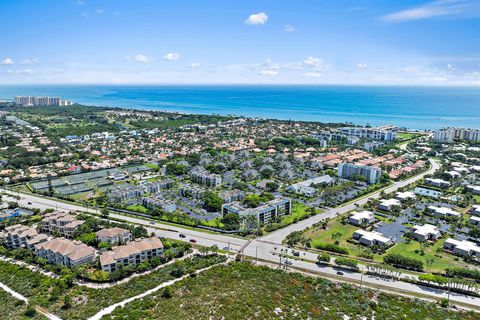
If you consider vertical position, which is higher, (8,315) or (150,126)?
(150,126)

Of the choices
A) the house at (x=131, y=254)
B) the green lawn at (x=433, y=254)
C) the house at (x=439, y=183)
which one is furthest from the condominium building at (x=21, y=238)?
the house at (x=439, y=183)

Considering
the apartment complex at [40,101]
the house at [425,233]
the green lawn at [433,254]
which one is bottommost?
the green lawn at [433,254]

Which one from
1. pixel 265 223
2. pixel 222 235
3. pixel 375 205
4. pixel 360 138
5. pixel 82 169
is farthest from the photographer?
pixel 360 138

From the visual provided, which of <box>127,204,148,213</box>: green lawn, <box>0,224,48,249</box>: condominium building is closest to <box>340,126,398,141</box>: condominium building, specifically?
<box>127,204,148,213</box>: green lawn

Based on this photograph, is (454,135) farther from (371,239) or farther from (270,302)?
(270,302)

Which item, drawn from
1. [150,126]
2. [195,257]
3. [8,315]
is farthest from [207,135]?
[8,315]

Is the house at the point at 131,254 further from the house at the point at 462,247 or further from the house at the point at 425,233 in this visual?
the house at the point at 462,247

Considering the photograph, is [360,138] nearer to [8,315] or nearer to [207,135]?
[207,135]

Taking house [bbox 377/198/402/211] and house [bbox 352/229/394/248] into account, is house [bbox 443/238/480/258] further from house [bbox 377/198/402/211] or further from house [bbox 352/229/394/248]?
house [bbox 377/198/402/211]
